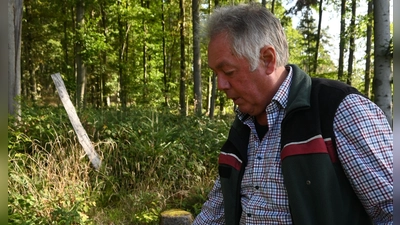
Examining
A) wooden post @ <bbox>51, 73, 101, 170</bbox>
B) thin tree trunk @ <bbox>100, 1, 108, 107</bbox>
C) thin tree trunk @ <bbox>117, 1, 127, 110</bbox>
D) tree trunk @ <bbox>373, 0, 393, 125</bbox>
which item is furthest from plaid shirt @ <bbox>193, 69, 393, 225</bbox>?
thin tree trunk @ <bbox>117, 1, 127, 110</bbox>

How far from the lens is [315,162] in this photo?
4.41 ft

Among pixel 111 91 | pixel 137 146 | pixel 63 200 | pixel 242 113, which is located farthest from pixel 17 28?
pixel 111 91

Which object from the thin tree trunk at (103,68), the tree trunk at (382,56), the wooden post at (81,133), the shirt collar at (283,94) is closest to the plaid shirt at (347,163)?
the shirt collar at (283,94)

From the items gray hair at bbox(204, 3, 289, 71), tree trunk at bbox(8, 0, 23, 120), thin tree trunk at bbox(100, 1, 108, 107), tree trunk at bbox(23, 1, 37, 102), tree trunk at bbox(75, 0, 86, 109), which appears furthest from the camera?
thin tree trunk at bbox(100, 1, 108, 107)

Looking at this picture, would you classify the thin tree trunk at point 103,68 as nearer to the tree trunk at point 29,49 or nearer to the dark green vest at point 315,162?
the tree trunk at point 29,49

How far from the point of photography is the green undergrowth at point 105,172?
4316 millimetres

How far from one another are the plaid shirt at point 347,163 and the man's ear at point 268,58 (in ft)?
0.31

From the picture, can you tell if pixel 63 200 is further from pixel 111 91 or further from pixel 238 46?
pixel 111 91

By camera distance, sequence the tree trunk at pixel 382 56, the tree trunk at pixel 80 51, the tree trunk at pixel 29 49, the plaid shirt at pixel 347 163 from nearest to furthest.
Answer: the plaid shirt at pixel 347 163
the tree trunk at pixel 382 56
the tree trunk at pixel 80 51
the tree trunk at pixel 29 49

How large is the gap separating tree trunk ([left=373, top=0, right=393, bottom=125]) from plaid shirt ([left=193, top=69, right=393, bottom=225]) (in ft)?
15.2

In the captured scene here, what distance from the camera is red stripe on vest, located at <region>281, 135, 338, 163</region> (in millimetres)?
1360

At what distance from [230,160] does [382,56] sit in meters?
4.86

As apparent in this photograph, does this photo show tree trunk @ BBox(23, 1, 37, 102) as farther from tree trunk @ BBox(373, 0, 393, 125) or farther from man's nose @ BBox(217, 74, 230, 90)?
man's nose @ BBox(217, 74, 230, 90)

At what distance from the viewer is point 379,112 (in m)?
1.41
